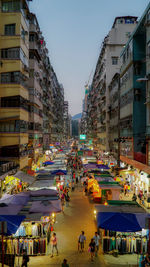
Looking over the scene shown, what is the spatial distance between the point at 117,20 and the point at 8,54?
34.6 metres

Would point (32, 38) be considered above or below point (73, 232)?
above

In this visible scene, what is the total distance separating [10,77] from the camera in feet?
94.6

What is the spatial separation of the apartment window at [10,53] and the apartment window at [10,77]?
1.96 meters

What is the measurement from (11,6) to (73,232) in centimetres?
2726

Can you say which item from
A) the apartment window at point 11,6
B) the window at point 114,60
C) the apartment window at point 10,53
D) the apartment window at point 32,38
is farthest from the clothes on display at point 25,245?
the window at point 114,60

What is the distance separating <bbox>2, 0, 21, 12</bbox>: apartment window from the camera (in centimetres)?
2881

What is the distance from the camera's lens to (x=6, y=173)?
2358 centimetres

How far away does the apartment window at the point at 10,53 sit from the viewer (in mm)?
28703

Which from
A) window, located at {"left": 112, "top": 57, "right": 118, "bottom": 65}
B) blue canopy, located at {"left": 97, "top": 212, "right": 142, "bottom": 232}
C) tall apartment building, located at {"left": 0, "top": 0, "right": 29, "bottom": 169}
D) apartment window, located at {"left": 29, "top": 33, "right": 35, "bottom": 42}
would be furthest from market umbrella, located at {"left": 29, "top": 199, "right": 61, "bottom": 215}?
window, located at {"left": 112, "top": 57, "right": 118, "bottom": 65}

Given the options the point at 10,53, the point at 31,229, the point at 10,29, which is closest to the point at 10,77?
the point at 10,53

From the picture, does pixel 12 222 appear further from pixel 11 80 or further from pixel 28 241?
pixel 11 80

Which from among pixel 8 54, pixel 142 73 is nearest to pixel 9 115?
pixel 8 54

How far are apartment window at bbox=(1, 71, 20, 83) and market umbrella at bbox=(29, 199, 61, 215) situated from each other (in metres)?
17.7

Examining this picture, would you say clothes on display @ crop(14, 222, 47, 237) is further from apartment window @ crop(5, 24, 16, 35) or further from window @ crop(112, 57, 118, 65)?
window @ crop(112, 57, 118, 65)
